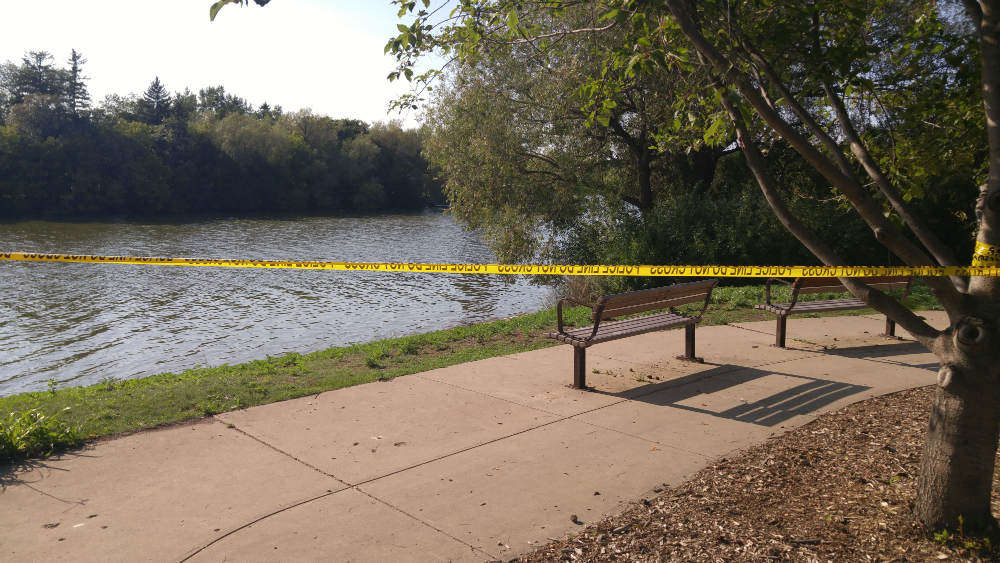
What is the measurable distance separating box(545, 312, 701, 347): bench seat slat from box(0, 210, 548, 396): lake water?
7.43 metres

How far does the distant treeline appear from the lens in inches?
2057

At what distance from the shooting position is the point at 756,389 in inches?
266

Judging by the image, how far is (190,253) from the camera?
1232 inches

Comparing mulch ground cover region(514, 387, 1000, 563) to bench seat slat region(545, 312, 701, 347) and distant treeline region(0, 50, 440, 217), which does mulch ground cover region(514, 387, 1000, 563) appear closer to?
bench seat slat region(545, 312, 701, 347)

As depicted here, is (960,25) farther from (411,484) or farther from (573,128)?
(411,484)

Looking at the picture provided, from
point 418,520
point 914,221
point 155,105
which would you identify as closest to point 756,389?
point 914,221

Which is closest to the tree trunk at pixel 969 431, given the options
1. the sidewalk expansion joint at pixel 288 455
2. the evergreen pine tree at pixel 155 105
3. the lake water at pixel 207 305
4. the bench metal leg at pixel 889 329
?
the sidewalk expansion joint at pixel 288 455

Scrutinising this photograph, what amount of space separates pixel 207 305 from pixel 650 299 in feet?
49.3

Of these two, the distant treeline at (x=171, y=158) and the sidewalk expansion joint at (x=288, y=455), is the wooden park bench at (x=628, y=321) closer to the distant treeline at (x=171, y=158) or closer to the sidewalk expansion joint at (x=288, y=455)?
the sidewalk expansion joint at (x=288, y=455)

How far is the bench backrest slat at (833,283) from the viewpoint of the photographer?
898 centimetres

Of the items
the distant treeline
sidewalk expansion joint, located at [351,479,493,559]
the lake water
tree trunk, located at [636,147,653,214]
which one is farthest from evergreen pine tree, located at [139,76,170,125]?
sidewalk expansion joint, located at [351,479,493,559]

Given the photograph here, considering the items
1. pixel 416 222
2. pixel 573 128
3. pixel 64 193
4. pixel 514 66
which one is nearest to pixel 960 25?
pixel 573 128

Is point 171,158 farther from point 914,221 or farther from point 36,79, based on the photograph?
point 914,221

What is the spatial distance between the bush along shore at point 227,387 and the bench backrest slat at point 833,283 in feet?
5.14
